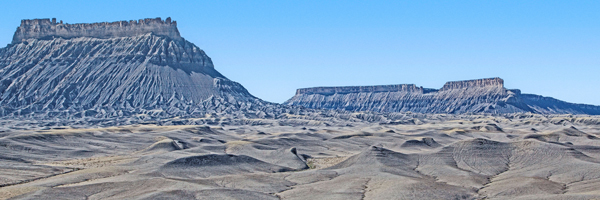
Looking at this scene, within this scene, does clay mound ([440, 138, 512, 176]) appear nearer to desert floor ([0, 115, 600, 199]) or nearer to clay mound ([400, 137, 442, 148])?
desert floor ([0, 115, 600, 199])

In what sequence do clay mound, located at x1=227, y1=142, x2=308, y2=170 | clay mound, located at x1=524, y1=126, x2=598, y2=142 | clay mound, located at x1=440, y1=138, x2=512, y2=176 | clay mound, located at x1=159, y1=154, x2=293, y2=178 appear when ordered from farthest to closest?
clay mound, located at x1=524, y1=126, x2=598, y2=142, clay mound, located at x1=227, y1=142, x2=308, y2=170, clay mound, located at x1=440, y1=138, x2=512, y2=176, clay mound, located at x1=159, y1=154, x2=293, y2=178

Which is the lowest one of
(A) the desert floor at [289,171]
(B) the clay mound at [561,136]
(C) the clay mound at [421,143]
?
(A) the desert floor at [289,171]

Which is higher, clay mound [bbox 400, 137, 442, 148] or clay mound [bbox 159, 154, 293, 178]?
clay mound [bbox 400, 137, 442, 148]

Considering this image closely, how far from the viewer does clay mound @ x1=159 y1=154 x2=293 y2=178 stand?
67037mm

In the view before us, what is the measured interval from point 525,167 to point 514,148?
8.19 metres

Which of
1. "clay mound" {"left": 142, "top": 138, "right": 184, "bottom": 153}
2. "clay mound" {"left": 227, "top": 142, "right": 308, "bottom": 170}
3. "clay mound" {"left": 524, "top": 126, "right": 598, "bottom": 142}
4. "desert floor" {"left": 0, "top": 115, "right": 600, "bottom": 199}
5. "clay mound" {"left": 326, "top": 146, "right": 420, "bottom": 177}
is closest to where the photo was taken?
"desert floor" {"left": 0, "top": 115, "right": 600, "bottom": 199}

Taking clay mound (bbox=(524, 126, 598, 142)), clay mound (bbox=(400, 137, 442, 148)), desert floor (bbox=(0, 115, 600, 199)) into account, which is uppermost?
clay mound (bbox=(524, 126, 598, 142))

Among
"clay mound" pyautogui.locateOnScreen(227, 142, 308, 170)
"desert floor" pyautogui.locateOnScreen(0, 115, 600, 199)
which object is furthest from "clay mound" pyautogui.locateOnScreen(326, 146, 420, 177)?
"clay mound" pyautogui.locateOnScreen(227, 142, 308, 170)

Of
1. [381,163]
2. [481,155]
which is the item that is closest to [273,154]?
[381,163]

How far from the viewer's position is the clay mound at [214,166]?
67.0 m

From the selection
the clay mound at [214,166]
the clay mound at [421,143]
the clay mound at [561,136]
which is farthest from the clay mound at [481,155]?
the clay mound at [561,136]

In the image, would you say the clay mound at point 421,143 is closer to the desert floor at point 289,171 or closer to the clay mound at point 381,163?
the desert floor at point 289,171

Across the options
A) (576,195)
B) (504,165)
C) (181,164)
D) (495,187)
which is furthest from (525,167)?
(181,164)

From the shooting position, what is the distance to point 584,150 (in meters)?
87.9
